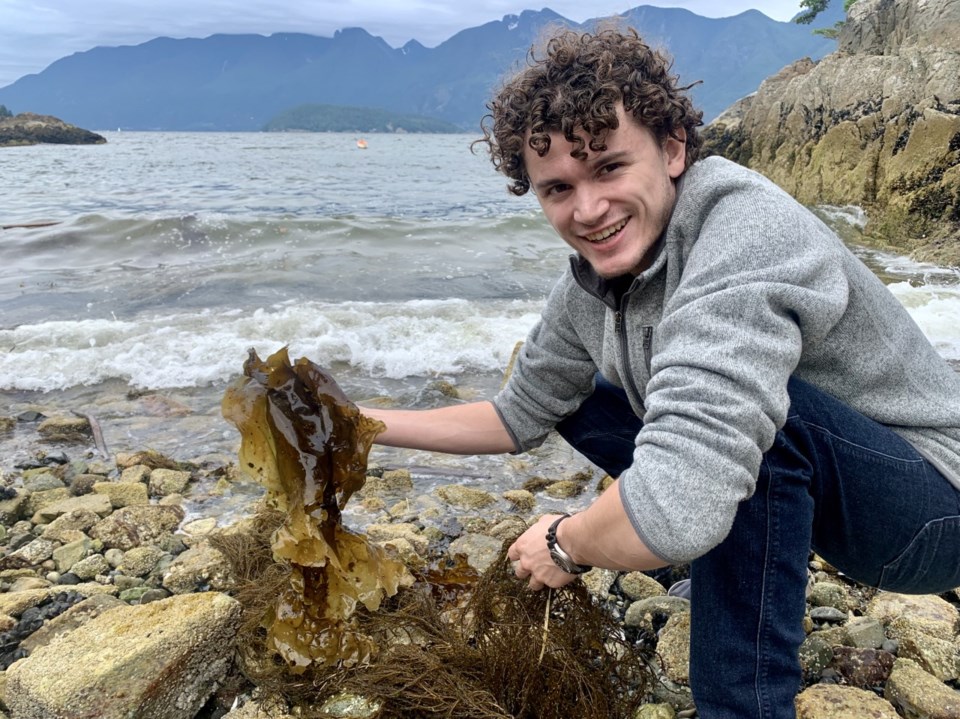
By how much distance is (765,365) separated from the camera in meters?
1.54

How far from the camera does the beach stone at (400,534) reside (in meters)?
3.23

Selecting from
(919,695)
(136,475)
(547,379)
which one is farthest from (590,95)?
(136,475)

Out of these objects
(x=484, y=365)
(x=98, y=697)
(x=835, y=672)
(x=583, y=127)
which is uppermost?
(x=583, y=127)

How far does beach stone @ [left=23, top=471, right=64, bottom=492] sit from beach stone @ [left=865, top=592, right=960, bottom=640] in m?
4.21

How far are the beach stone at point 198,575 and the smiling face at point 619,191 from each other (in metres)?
1.94

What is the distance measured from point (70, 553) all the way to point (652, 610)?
2.55 meters

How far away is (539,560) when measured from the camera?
1988 millimetres

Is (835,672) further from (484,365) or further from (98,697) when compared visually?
(484,365)

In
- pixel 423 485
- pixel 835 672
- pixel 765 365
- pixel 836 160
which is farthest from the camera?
pixel 836 160

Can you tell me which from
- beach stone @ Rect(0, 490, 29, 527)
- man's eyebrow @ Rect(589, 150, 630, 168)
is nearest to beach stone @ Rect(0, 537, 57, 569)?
beach stone @ Rect(0, 490, 29, 527)

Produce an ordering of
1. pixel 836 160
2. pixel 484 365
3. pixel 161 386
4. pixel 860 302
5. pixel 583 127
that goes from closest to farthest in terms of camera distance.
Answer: pixel 860 302 < pixel 583 127 < pixel 161 386 < pixel 484 365 < pixel 836 160

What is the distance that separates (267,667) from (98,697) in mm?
465

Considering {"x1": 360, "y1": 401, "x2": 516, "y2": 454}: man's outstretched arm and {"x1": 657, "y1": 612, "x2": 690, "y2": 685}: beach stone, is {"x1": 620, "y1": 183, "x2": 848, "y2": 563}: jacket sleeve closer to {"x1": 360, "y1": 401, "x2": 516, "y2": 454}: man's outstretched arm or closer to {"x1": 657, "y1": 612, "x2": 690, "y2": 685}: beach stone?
{"x1": 657, "y1": 612, "x2": 690, "y2": 685}: beach stone

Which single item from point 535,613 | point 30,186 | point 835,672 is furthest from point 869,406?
point 30,186
